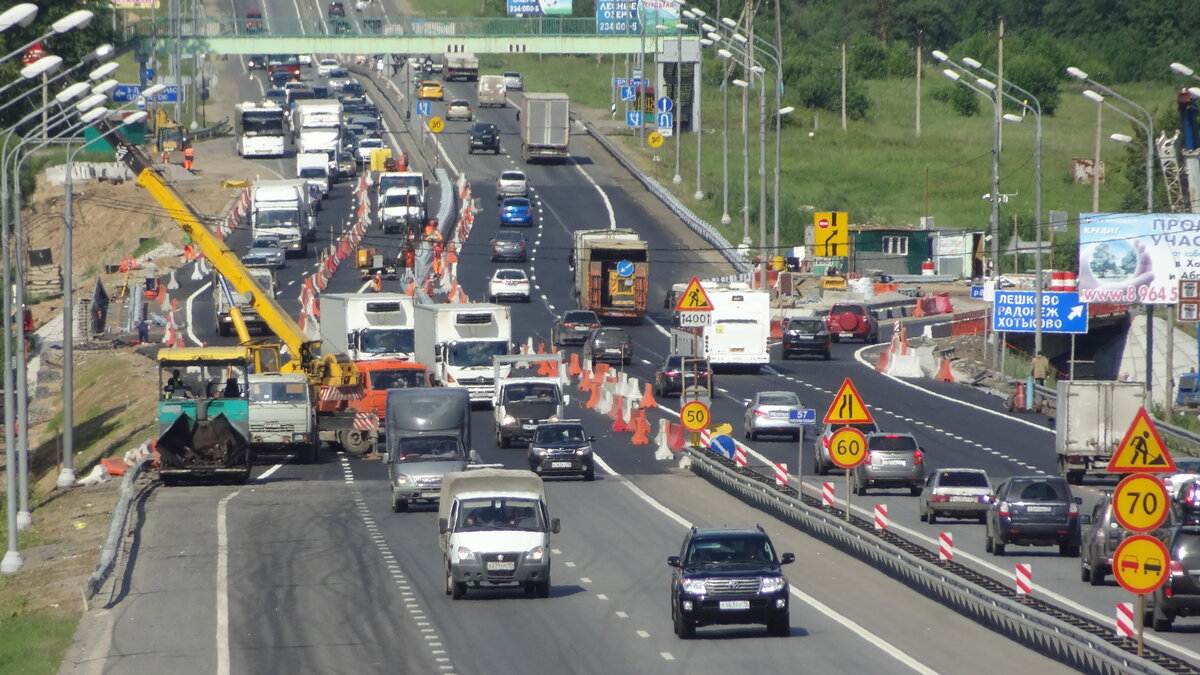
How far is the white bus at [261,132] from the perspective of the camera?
4427 inches

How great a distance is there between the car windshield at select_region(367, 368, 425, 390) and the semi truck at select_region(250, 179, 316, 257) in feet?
108

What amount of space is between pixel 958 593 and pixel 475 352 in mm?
30285

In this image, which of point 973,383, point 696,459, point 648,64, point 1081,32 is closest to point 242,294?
point 696,459

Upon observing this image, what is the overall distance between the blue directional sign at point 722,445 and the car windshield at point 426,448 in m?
8.53

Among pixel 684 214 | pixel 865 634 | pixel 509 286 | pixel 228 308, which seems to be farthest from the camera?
pixel 684 214

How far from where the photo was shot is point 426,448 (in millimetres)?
38000

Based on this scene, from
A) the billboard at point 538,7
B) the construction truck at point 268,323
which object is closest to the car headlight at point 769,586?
the construction truck at point 268,323

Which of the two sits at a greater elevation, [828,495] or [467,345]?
[467,345]

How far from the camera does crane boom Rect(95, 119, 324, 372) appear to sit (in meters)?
53.7

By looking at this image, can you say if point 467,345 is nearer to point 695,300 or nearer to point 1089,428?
point 695,300

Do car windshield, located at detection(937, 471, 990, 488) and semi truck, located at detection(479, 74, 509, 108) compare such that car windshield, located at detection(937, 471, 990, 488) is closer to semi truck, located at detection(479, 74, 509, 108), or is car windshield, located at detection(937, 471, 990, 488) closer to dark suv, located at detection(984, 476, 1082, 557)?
dark suv, located at detection(984, 476, 1082, 557)

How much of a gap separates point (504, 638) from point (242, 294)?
34.2 metres

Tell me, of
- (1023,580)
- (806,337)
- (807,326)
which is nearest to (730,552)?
(1023,580)

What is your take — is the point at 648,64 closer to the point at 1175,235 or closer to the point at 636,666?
the point at 1175,235
